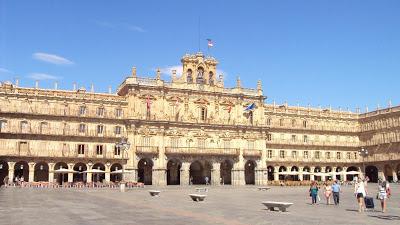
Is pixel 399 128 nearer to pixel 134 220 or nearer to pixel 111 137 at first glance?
pixel 111 137

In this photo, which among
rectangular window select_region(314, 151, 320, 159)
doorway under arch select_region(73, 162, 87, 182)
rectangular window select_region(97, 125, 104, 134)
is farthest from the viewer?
rectangular window select_region(314, 151, 320, 159)

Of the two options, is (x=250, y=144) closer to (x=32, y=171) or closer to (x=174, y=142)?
(x=174, y=142)

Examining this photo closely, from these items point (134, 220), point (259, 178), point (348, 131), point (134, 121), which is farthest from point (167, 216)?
point (348, 131)

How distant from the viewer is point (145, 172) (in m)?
70.1

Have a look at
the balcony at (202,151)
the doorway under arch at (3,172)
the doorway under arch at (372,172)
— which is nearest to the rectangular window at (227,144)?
the balcony at (202,151)

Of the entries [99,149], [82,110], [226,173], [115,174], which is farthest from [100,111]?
[226,173]

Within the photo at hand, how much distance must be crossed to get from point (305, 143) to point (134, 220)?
218 ft

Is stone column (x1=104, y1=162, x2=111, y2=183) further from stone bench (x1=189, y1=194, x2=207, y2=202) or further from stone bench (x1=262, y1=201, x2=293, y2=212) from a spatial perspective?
stone bench (x1=262, y1=201, x2=293, y2=212)

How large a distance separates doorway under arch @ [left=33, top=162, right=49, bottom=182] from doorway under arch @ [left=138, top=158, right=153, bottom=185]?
1327 cm

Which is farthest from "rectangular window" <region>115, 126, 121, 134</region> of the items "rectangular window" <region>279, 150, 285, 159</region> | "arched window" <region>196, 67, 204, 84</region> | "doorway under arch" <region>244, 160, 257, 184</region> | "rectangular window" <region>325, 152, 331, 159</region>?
"rectangular window" <region>325, 152, 331, 159</region>

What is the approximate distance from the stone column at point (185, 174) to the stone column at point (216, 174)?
4.09 m

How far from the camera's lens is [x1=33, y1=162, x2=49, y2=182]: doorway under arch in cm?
6343

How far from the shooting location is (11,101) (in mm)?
61844

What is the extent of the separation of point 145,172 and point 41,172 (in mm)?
14728
